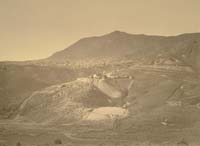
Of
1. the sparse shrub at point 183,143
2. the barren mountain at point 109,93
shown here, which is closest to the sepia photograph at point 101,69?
the barren mountain at point 109,93

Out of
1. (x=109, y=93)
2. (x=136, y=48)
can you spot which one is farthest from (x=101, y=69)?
(x=136, y=48)

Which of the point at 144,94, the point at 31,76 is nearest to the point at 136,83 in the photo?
the point at 144,94

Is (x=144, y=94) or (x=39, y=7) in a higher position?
(x=39, y=7)

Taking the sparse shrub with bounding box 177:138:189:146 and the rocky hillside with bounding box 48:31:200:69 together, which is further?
the rocky hillside with bounding box 48:31:200:69

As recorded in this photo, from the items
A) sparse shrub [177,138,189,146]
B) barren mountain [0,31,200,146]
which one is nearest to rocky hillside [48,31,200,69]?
barren mountain [0,31,200,146]

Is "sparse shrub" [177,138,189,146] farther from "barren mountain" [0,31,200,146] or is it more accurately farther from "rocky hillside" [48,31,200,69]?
A: "rocky hillside" [48,31,200,69]

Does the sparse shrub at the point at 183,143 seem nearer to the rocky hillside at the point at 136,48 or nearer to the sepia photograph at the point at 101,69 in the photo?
the sepia photograph at the point at 101,69

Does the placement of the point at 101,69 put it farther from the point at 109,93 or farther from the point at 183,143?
the point at 183,143

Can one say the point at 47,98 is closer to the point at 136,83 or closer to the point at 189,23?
the point at 136,83

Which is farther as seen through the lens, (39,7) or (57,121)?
(39,7)

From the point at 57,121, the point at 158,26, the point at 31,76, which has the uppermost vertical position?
the point at 158,26
